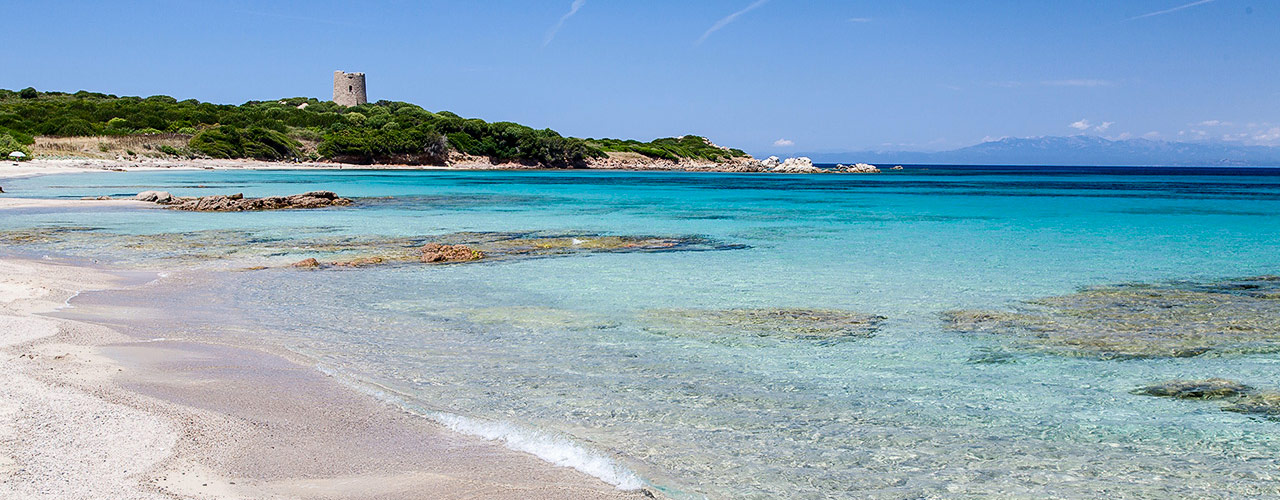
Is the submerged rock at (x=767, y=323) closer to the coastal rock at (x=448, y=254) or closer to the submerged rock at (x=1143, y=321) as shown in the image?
the submerged rock at (x=1143, y=321)

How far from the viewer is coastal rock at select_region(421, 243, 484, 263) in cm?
1362

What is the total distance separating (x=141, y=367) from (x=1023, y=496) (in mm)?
5761

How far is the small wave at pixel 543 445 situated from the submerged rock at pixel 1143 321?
456 centimetres

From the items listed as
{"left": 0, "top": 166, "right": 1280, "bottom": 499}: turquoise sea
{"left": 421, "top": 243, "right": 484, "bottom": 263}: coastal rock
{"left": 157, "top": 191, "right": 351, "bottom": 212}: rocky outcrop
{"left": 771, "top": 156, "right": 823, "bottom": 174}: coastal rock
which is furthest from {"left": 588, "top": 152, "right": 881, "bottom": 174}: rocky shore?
{"left": 421, "top": 243, "right": 484, "bottom": 263}: coastal rock

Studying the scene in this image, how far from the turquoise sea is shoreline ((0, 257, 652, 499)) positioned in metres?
0.34

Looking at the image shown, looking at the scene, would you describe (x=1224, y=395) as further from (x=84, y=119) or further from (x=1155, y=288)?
(x=84, y=119)

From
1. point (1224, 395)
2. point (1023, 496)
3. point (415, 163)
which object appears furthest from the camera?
point (415, 163)

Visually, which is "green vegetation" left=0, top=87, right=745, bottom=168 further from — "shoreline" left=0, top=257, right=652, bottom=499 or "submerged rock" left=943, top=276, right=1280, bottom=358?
"submerged rock" left=943, top=276, right=1280, bottom=358

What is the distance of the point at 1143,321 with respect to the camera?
870 centimetres

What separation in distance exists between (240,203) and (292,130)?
205 ft

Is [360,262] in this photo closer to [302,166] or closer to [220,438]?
Answer: [220,438]

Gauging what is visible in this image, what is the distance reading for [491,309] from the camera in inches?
369

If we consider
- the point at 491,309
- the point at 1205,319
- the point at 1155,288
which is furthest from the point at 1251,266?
the point at 491,309

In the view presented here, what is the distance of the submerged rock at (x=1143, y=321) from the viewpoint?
750 centimetres
